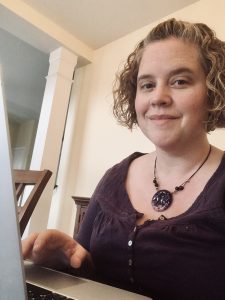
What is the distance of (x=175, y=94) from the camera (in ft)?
2.11

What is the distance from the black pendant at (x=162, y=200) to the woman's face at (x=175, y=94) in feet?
0.36

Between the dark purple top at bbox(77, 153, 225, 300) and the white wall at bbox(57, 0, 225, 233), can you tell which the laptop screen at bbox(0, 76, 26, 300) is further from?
the white wall at bbox(57, 0, 225, 233)

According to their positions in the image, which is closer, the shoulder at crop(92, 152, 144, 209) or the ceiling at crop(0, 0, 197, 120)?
the shoulder at crop(92, 152, 144, 209)

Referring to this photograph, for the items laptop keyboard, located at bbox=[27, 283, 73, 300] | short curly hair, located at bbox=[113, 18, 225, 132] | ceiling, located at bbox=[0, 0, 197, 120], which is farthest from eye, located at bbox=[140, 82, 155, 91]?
ceiling, located at bbox=[0, 0, 197, 120]

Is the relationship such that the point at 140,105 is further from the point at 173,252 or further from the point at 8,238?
the point at 8,238

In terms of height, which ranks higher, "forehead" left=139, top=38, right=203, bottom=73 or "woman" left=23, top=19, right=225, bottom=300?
"forehead" left=139, top=38, right=203, bottom=73

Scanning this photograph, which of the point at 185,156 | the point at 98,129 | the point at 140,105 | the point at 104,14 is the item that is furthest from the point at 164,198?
the point at 104,14

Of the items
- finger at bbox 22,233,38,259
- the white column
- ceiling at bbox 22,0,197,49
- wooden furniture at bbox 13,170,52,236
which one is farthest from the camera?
the white column

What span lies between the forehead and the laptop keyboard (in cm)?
49

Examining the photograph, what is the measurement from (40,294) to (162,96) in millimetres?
454

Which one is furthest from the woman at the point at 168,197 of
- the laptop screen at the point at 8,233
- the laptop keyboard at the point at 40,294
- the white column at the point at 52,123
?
the white column at the point at 52,123

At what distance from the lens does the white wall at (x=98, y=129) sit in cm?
216

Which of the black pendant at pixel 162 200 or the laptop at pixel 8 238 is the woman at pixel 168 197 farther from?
the laptop at pixel 8 238

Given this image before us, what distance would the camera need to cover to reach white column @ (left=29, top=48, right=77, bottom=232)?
2.32m
